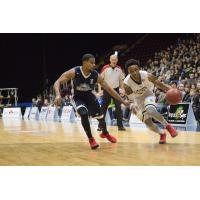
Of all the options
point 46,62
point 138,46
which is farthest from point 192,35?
point 46,62

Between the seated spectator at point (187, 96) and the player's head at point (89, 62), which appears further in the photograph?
the seated spectator at point (187, 96)

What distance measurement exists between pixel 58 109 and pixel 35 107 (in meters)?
3.36

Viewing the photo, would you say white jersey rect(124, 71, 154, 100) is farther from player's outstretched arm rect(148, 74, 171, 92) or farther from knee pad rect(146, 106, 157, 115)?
knee pad rect(146, 106, 157, 115)

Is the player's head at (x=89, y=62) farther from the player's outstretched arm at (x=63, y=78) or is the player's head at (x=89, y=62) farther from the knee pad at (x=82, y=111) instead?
the knee pad at (x=82, y=111)

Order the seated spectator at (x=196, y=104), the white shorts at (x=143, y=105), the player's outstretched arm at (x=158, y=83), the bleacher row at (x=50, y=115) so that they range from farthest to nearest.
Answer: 1. the bleacher row at (x=50, y=115)
2. the seated spectator at (x=196, y=104)
3. the white shorts at (x=143, y=105)
4. the player's outstretched arm at (x=158, y=83)

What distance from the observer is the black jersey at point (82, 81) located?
5.83 metres

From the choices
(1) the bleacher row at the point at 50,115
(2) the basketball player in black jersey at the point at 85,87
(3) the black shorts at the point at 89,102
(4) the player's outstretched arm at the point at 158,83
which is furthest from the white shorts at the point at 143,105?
(1) the bleacher row at the point at 50,115

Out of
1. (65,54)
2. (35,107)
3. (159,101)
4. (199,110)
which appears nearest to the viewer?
(199,110)

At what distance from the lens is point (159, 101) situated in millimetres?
11867

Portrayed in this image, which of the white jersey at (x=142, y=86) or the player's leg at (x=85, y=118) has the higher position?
the white jersey at (x=142, y=86)

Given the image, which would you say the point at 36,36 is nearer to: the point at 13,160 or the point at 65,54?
the point at 65,54

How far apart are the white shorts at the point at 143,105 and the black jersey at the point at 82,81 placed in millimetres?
989

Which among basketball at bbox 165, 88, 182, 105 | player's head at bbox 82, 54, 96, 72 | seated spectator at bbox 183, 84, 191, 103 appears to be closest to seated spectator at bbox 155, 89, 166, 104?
seated spectator at bbox 183, 84, 191, 103

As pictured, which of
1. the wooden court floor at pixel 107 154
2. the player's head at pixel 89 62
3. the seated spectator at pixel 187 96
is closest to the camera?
the wooden court floor at pixel 107 154
